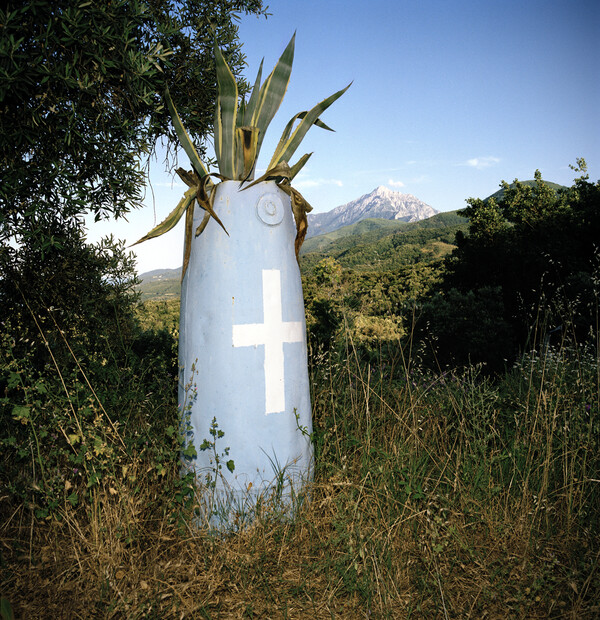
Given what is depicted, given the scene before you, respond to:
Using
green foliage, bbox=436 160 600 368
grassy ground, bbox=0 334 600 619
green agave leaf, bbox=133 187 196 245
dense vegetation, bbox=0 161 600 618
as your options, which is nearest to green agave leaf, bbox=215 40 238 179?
green agave leaf, bbox=133 187 196 245

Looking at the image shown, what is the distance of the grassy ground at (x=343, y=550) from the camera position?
1945mm

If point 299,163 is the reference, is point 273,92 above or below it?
above

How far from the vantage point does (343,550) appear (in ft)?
7.41

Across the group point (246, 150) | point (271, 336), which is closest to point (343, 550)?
point (271, 336)

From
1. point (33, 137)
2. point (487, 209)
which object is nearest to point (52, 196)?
point (33, 137)

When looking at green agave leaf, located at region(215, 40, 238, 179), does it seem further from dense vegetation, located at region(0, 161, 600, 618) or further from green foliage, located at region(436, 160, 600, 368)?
green foliage, located at region(436, 160, 600, 368)

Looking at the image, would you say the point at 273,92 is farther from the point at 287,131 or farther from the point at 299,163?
the point at 299,163

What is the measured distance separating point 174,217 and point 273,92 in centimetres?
100

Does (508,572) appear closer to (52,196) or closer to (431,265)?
(52,196)

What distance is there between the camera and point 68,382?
3568mm

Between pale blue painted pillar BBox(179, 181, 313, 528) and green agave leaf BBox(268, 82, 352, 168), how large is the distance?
279 millimetres

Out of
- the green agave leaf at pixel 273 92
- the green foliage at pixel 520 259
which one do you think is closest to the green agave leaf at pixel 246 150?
the green agave leaf at pixel 273 92

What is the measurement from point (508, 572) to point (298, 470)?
111 cm

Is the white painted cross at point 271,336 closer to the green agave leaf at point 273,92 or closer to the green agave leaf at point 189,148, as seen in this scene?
the green agave leaf at point 189,148
